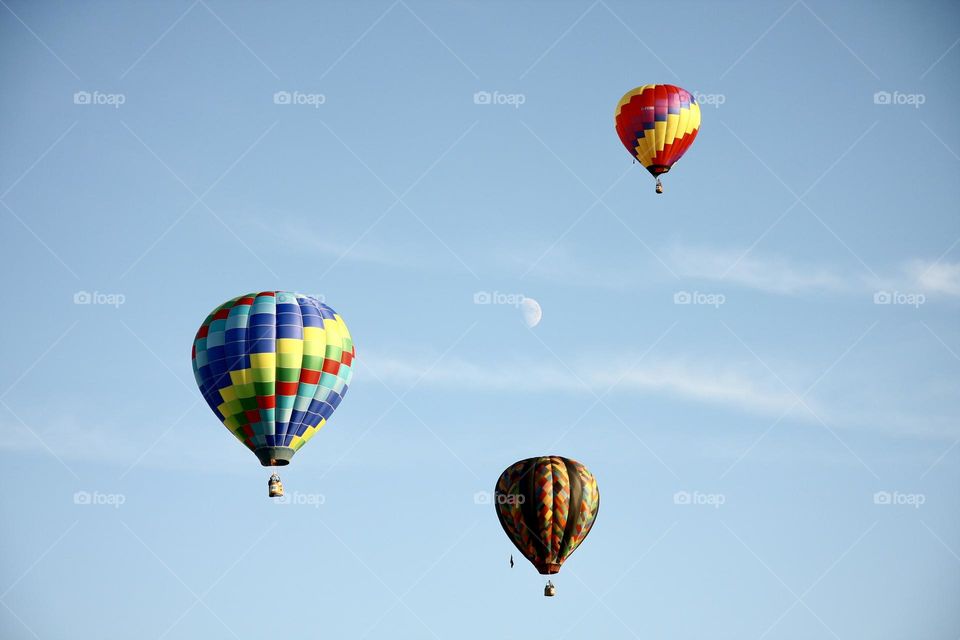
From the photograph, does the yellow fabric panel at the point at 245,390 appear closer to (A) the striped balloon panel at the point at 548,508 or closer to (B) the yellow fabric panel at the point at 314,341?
(B) the yellow fabric panel at the point at 314,341

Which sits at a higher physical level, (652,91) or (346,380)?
(652,91)

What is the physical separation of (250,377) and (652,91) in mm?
19734

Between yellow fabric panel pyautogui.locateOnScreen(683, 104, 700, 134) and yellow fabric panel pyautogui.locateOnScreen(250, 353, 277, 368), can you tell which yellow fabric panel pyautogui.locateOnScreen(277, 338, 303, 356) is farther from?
yellow fabric panel pyautogui.locateOnScreen(683, 104, 700, 134)

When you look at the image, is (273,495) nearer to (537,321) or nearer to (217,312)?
(217,312)

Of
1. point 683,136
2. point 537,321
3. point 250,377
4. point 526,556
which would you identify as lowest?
point 526,556

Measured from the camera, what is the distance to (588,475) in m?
54.9

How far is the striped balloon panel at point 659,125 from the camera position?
199ft

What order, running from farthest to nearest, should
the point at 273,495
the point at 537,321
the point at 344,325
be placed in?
the point at 537,321, the point at 344,325, the point at 273,495

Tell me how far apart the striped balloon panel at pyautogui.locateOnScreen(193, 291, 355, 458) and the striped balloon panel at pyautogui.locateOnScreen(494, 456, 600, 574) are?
7.08 m

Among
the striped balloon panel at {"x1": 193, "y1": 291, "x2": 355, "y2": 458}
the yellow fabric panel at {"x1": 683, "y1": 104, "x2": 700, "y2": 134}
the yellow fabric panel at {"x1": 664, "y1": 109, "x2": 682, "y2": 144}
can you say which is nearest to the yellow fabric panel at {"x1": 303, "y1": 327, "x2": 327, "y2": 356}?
the striped balloon panel at {"x1": 193, "y1": 291, "x2": 355, "y2": 458}

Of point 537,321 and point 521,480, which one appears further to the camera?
point 537,321

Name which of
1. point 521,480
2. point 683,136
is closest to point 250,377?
point 521,480

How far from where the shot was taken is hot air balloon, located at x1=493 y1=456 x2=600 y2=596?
53.8 metres

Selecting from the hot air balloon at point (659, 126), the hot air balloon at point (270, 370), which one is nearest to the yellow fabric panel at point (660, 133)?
the hot air balloon at point (659, 126)
